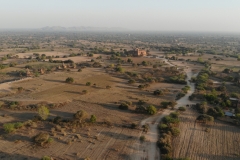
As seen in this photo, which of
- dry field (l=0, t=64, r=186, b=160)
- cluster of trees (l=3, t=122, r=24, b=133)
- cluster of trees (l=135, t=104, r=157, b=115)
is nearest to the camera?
dry field (l=0, t=64, r=186, b=160)

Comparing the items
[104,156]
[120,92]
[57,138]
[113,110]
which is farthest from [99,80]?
[104,156]

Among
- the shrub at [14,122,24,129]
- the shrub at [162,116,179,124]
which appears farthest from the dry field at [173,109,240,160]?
the shrub at [14,122,24,129]

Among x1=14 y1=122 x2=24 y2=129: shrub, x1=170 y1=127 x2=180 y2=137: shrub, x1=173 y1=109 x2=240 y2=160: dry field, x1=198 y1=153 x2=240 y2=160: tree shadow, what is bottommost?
x1=198 y1=153 x2=240 y2=160: tree shadow

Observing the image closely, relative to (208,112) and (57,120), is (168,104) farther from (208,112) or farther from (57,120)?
(57,120)

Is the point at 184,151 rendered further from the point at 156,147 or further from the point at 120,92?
the point at 120,92

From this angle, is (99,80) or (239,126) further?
(99,80)

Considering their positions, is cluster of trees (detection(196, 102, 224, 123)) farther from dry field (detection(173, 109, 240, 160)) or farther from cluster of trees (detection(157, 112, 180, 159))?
cluster of trees (detection(157, 112, 180, 159))

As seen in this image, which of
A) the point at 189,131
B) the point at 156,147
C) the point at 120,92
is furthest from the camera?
the point at 120,92
